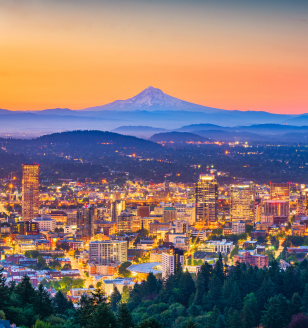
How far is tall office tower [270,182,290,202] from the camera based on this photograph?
54.0 m

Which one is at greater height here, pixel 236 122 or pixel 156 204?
pixel 236 122

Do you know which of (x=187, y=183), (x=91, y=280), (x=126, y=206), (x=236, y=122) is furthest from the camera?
(x=236, y=122)

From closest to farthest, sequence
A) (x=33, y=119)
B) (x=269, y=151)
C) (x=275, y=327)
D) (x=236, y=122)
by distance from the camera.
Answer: (x=275, y=327)
(x=269, y=151)
(x=33, y=119)
(x=236, y=122)

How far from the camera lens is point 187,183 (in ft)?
226

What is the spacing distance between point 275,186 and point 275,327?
121ft

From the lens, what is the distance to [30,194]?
49.3 meters

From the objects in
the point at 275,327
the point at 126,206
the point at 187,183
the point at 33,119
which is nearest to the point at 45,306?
the point at 275,327

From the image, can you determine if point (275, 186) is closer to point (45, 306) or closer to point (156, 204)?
point (156, 204)

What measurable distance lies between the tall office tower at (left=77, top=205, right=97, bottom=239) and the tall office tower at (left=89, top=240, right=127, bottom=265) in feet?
19.4

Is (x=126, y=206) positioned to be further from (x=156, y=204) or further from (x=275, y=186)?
(x=275, y=186)

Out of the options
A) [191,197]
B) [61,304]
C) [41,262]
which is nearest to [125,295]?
[61,304]

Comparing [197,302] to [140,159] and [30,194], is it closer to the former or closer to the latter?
[30,194]

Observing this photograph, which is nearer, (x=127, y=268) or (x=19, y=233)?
(x=127, y=268)

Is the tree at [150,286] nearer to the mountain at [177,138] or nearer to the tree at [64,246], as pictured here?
the tree at [64,246]
